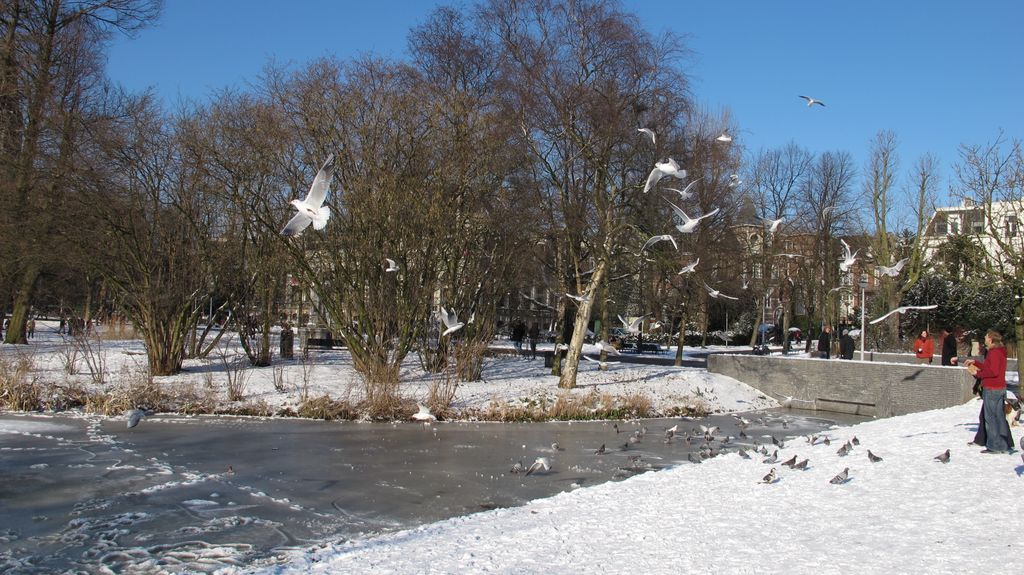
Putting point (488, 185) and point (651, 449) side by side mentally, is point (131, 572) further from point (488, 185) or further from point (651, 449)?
point (488, 185)

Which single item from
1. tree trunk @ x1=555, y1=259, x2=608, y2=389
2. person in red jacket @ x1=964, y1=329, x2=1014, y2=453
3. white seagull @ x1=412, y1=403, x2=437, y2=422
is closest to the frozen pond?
white seagull @ x1=412, y1=403, x2=437, y2=422

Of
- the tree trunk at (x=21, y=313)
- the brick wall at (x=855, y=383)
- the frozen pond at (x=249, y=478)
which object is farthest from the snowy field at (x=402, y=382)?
the frozen pond at (x=249, y=478)

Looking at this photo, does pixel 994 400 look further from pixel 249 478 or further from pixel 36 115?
pixel 36 115

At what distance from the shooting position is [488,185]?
863 inches

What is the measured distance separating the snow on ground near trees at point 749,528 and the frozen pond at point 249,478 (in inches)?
42.7

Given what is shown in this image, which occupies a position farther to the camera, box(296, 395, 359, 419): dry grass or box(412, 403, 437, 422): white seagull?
box(296, 395, 359, 419): dry grass

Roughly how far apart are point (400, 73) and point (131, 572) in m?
17.6

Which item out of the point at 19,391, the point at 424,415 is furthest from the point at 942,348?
the point at 19,391

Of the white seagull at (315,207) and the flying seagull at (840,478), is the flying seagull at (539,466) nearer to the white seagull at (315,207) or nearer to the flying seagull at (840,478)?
the flying seagull at (840,478)

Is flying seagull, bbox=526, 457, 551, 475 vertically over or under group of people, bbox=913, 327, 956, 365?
under

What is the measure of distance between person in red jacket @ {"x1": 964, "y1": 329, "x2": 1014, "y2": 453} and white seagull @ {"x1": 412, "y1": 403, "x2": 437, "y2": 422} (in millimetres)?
9653

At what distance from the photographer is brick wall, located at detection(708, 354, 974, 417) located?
19.8m

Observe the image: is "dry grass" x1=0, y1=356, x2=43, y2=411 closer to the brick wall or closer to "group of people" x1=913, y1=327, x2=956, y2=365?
the brick wall

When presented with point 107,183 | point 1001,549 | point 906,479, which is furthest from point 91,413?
point 1001,549
